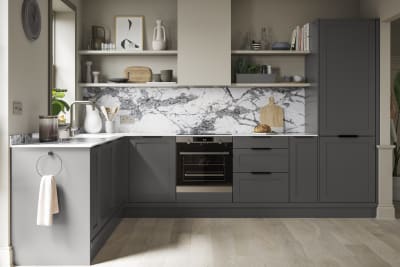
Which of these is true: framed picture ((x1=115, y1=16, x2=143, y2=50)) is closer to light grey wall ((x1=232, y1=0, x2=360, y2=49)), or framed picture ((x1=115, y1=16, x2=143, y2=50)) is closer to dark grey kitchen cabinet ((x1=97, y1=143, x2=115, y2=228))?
light grey wall ((x1=232, y1=0, x2=360, y2=49))

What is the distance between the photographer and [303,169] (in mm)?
5715

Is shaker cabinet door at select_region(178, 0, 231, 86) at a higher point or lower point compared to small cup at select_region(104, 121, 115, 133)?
higher

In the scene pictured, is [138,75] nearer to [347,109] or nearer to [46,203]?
[347,109]

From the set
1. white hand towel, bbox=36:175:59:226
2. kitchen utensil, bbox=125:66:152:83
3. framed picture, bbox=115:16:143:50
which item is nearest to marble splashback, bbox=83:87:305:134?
kitchen utensil, bbox=125:66:152:83

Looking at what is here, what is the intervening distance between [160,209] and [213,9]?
7.29 ft

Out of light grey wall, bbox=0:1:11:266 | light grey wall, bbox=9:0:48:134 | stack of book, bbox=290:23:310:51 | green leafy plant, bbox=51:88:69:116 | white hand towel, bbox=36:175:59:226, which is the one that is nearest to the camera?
white hand towel, bbox=36:175:59:226

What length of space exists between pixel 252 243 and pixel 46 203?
176 centimetres

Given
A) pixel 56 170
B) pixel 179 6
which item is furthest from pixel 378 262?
pixel 179 6

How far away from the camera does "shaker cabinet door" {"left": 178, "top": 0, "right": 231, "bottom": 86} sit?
5859mm

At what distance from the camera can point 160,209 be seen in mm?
5750

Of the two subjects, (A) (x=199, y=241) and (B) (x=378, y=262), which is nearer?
(B) (x=378, y=262)

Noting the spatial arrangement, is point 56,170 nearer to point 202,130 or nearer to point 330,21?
point 202,130

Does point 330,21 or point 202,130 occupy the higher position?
point 330,21

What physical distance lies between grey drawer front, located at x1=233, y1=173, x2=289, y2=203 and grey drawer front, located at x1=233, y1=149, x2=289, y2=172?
6 cm
